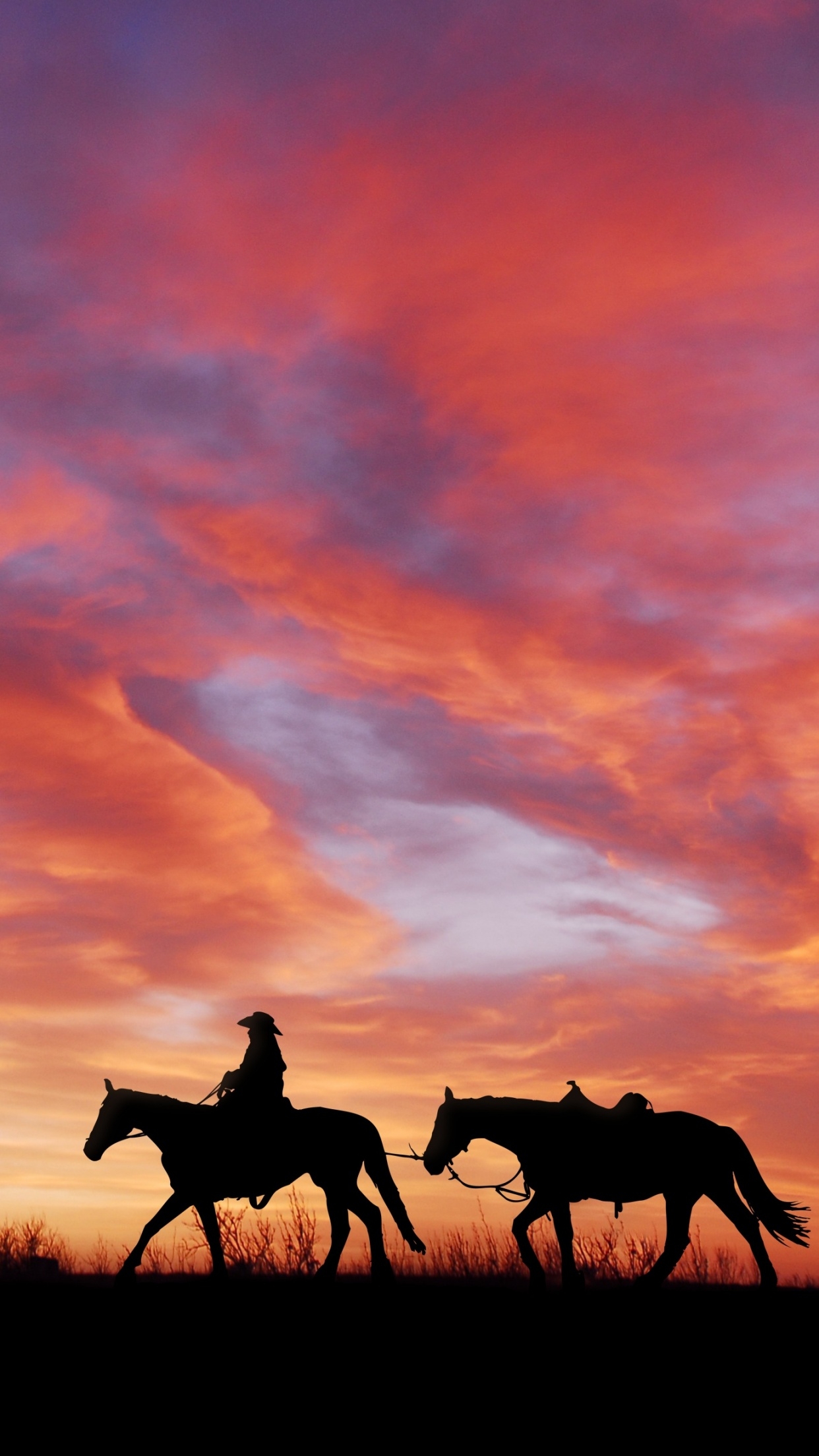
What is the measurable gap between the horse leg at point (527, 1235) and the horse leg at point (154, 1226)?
3.67 meters

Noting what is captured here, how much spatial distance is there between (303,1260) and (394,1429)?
479 inches

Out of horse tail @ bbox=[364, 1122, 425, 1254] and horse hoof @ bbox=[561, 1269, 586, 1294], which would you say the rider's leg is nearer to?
horse tail @ bbox=[364, 1122, 425, 1254]

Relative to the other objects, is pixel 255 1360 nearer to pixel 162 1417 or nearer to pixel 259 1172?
pixel 162 1417

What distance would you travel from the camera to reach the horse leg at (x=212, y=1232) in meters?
13.7

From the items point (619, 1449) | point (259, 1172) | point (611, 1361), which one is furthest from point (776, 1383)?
point (259, 1172)

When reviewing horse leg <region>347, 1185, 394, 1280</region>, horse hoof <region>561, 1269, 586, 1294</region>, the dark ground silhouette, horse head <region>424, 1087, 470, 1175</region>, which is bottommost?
the dark ground silhouette

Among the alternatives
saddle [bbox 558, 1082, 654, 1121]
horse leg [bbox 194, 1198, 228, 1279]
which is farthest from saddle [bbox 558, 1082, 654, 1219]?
horse leg [bbox 194, 1198, 228, 1279]

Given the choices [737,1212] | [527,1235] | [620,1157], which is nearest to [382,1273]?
[527,1235]

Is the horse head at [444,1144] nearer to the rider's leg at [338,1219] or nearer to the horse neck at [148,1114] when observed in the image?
the rider's leg at [338,1219]

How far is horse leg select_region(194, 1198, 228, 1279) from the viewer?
45.0ft

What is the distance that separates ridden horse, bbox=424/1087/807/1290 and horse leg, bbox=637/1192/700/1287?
0.5 inches

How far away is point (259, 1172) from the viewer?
14.7 m

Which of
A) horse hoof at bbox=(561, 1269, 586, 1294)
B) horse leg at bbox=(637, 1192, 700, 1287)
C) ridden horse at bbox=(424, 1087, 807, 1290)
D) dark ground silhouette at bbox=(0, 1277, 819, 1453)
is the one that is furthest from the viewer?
ridden horse at bbox=(424, 1087, 807, 1290)

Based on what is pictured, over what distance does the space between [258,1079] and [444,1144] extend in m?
2.30
